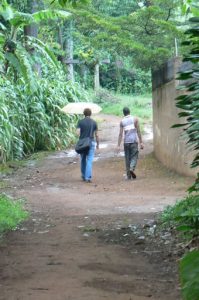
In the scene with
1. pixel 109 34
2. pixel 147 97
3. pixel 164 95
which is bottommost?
pixel 147 97

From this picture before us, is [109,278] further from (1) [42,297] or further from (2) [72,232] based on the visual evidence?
(2) [72,232]

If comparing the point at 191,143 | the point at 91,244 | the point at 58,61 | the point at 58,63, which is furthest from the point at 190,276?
the point at 58,61

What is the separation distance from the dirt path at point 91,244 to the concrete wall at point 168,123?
1.16 ft

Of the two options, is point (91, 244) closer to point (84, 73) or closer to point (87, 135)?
point (87, 135)

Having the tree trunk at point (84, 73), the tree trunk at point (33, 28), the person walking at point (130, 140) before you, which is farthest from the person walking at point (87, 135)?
the tree trunk at point (84, 73)

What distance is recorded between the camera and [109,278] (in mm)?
4473

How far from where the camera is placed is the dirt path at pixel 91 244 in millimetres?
4207

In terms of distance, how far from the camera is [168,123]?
12844 millimetres

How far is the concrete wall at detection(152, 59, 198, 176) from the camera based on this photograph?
1163 centimetres

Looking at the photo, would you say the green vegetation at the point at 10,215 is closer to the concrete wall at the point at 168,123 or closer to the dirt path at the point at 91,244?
the dirt path at the point at 91,244

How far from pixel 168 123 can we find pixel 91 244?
286 inches

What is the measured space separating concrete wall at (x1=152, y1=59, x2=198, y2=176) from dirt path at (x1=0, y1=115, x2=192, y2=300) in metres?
0.35

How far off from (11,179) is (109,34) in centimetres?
525

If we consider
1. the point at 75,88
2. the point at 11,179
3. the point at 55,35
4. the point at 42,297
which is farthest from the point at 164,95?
the point at 55,35
